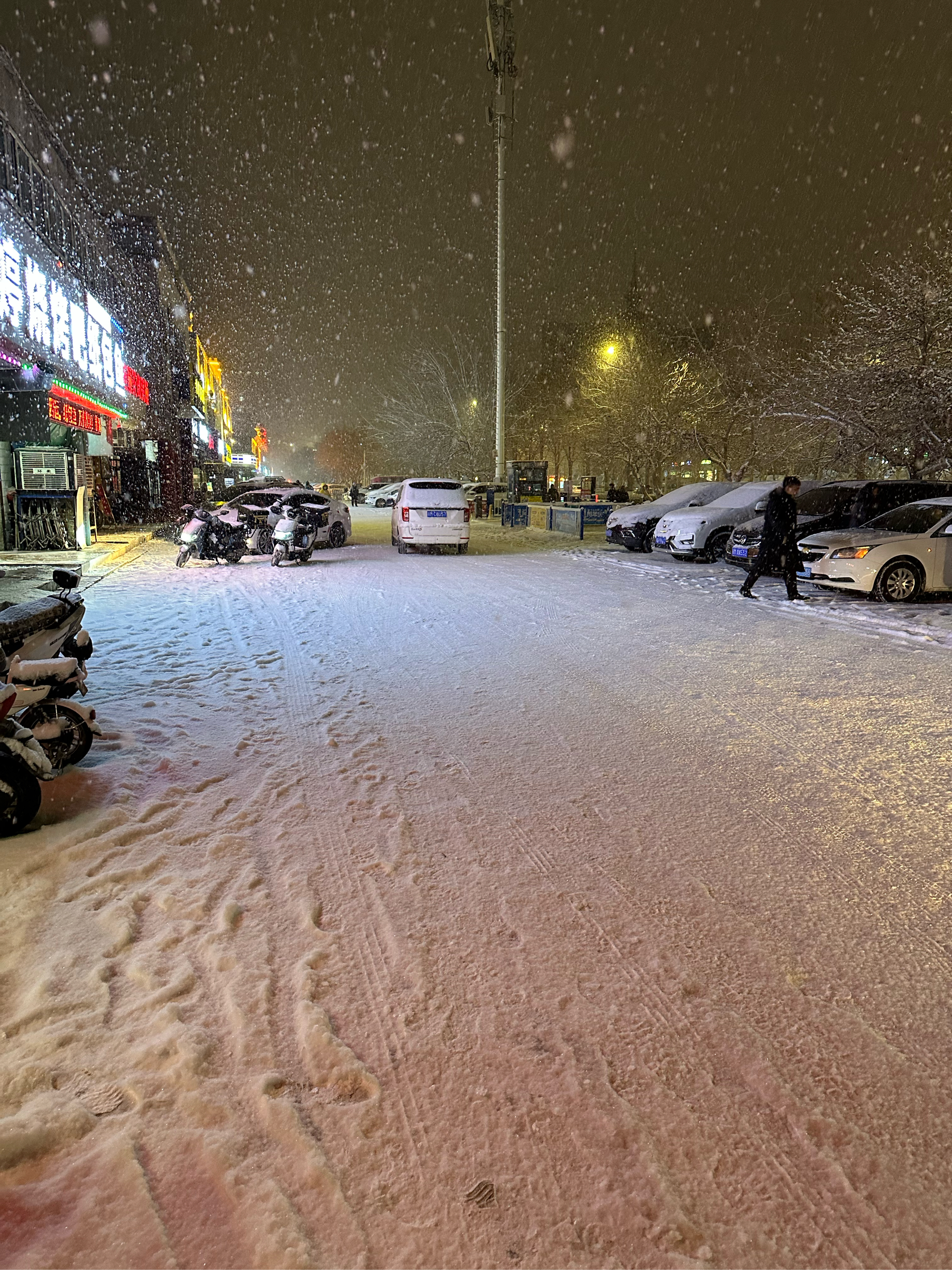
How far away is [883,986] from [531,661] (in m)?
5.00

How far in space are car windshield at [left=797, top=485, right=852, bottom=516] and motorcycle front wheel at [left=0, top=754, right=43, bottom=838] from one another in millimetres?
13281

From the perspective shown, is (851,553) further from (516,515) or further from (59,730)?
(516,515)

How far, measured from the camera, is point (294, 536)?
52.8ft

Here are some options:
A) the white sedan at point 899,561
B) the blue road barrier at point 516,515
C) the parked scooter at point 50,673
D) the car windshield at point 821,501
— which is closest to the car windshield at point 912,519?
the white sedan at point 899,561

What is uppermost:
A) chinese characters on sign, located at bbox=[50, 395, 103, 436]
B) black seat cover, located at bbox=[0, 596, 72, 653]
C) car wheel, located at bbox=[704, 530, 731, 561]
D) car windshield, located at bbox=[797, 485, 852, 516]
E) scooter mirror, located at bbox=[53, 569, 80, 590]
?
chinese characters on sign, located at bbox=[50, 395, 103, 436]

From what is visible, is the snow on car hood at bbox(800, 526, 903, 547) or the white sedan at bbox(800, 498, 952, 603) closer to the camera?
the white sedan at bbox(800, 498, 952, 603)

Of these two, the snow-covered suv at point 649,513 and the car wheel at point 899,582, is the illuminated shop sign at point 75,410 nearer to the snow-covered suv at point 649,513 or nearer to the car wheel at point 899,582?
the snow-covered suv at point 649,513

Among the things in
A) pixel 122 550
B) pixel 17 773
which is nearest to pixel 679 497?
pixel 122 550

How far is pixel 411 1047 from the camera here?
249cm

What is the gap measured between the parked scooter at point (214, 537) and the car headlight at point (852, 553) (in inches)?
461

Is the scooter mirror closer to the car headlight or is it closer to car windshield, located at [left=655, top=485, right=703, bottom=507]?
the car headlight

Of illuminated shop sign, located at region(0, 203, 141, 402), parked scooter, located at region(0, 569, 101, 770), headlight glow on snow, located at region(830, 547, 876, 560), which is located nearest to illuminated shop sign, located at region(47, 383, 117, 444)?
illuminated shop sign, located at region(0, 203, 141, 402)

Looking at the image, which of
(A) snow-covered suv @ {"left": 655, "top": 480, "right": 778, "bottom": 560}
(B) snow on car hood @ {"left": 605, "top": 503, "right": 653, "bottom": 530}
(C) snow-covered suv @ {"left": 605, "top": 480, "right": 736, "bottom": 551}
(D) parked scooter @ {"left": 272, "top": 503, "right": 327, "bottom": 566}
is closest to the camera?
(D) parked scooter @ {"left": 272, "top": 503, "right": 327, "bottom": 566}

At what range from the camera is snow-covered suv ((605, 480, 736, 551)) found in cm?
1853
